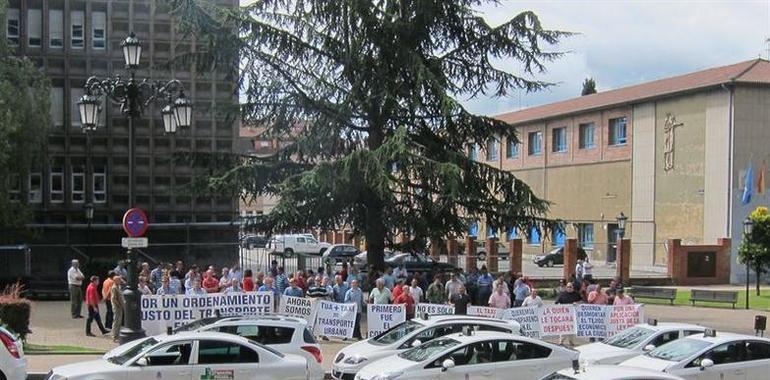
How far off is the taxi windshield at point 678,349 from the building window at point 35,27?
30.1 meters

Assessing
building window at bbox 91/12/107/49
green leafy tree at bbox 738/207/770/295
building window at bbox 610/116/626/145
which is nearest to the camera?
building window at bbox 91/12/107/49

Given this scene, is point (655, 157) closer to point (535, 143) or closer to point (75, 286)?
point (535, 143)

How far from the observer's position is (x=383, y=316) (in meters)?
21.0

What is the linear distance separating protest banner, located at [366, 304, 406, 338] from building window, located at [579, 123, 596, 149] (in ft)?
146

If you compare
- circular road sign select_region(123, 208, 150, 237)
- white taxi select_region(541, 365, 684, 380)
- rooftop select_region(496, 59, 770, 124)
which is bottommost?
white taxi select_region(541, 365, 684, 380)

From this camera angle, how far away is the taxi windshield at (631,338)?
1709 cm

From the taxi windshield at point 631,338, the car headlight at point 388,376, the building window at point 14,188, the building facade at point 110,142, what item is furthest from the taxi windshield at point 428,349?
the building window at point 14,188

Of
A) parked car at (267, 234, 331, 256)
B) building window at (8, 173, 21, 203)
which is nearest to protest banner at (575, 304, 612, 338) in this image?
building window at (8, 173, 21, 203)

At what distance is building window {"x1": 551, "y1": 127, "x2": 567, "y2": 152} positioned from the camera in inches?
2581

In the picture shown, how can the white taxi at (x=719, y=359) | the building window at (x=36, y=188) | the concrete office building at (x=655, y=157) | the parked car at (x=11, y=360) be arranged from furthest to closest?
the concrete office building at (x=655, y=157)
the building window at (x=36, y=188)
the white taxi at (x=719, y=359)
the parked car at (x=11, y=360)

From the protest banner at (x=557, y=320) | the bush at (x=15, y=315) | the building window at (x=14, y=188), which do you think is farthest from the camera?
the building window at (x=14, y=188)

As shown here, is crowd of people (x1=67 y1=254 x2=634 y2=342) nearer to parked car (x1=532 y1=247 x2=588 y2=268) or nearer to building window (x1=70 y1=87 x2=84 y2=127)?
building window (x1=70 y1=87 x2=84 y2=127)

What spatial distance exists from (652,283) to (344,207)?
24202mm

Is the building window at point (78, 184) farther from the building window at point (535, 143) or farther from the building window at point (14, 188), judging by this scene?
the building window at point (535, 143)
